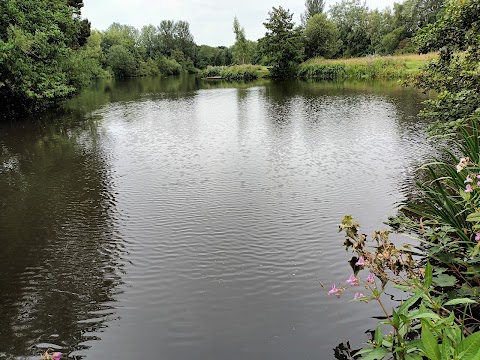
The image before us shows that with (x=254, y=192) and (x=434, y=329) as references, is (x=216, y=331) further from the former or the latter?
(x=254, y=192)

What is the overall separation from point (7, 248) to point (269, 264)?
5.15 metres

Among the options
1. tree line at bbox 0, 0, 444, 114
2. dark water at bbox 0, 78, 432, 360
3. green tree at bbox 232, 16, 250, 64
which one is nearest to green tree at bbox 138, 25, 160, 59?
tree line at bbox 0, 0, 444, 114

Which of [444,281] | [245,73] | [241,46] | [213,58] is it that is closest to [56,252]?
[444,281]

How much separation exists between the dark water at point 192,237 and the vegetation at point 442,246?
1.04m

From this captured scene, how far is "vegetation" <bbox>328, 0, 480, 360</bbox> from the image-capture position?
2521mm

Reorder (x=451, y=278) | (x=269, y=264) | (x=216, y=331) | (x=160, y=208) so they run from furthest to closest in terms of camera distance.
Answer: (x=160, y=208) → (x=269, y=264) → (x=216, y=331) → (x=451, y=278)

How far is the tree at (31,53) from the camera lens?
20.0 metres

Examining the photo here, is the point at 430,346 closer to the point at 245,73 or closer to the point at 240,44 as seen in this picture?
the point at 245,73

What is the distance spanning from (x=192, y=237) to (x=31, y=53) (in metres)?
18.7

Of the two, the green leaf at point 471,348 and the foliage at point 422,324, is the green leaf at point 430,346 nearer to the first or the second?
the foliage at point 422,324

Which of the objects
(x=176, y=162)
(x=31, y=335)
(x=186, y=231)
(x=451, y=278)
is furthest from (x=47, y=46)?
(x=451, y=278)

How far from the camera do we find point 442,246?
3938mm

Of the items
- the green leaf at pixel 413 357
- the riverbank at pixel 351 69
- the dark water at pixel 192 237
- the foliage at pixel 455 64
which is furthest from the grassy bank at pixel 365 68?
the green leaf at pixel 413 357

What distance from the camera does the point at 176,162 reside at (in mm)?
13094
